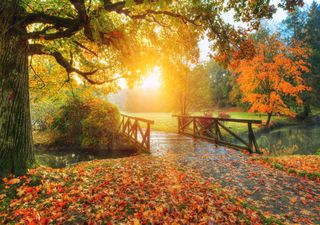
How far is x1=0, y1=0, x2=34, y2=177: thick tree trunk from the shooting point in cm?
451

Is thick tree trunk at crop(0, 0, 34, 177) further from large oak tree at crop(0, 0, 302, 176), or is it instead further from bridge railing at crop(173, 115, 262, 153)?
bridge railing at crop(173, 115, 262, 153)

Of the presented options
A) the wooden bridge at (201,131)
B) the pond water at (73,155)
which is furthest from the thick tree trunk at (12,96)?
the pond water at (73,155)

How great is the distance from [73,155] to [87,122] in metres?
2.35

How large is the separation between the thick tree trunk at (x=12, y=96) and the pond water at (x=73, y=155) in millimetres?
6642

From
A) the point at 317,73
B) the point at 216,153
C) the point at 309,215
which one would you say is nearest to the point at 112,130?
the point at 216,153

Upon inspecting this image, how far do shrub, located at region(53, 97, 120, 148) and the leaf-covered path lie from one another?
6672 millimetres

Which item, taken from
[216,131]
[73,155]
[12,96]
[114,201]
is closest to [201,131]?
[216,131]

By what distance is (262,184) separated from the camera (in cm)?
537

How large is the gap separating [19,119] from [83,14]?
3094 mm

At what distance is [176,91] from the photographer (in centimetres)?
2005

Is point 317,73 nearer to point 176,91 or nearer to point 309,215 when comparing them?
point 176,91

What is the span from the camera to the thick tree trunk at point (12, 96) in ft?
14.8

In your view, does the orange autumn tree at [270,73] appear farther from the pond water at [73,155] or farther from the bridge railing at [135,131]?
the pond water at [73,155]

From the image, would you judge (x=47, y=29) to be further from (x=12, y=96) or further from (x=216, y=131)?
(x=216, y=131)
